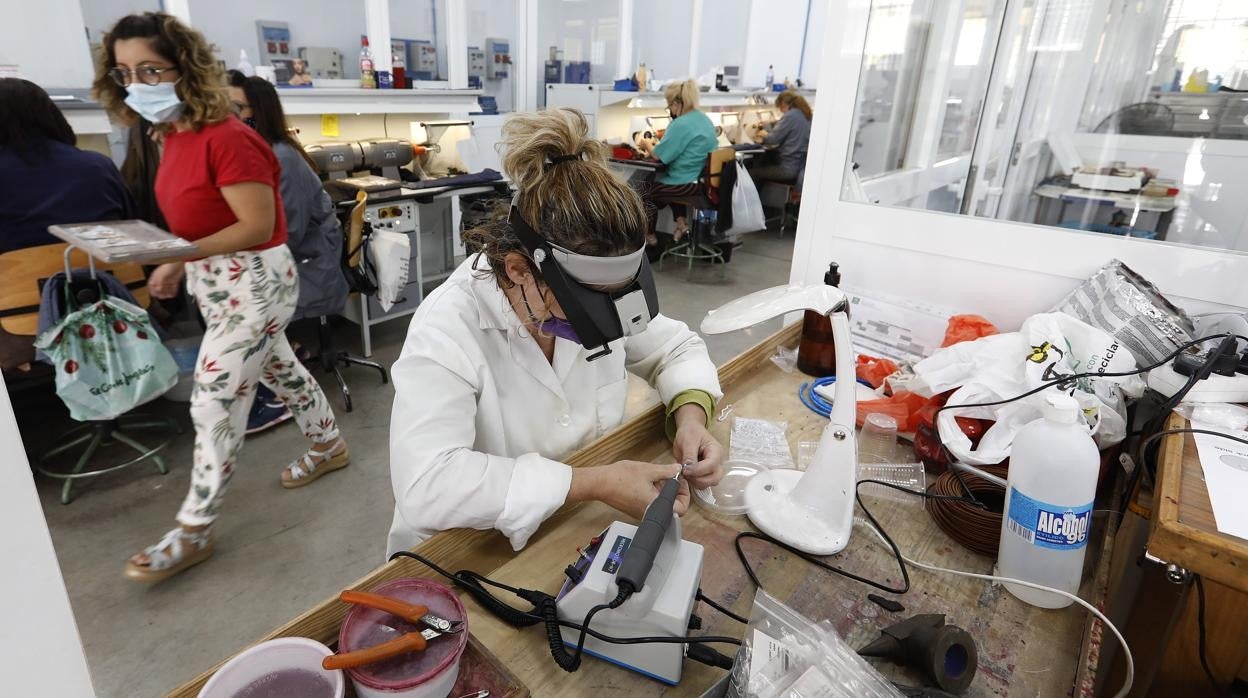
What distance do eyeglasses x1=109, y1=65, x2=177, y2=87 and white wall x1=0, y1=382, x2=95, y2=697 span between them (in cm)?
176

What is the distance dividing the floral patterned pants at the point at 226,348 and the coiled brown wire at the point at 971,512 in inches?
71.1

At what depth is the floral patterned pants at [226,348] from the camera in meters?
1.86

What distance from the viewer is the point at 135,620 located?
1.79 meters

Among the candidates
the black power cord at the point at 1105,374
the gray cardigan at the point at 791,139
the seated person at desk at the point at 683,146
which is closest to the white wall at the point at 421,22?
the seated person at desk at the point at 683,146

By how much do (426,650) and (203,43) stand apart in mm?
1886

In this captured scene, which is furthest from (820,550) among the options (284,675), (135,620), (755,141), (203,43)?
(755,141)

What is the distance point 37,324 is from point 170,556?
2.93ft

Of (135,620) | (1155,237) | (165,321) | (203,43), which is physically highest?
(203,43)

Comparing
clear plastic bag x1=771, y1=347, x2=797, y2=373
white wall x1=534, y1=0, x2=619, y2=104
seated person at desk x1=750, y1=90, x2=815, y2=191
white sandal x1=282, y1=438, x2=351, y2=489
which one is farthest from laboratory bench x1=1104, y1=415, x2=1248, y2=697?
white wall x1=534, y1=0, x2=619, y2=104

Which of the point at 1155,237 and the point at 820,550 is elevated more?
the point at 1155,237

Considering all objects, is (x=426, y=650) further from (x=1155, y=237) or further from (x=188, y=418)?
(x=188, y=418)

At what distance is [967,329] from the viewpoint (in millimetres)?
1492

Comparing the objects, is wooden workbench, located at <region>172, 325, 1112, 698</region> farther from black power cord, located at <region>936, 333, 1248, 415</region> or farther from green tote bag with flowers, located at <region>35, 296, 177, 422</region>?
green tote bag with flowers, located at <region>35, 296, 177, 422</region>

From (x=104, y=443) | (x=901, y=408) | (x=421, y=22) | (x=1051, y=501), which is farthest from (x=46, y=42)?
(x=1051, y=501)
